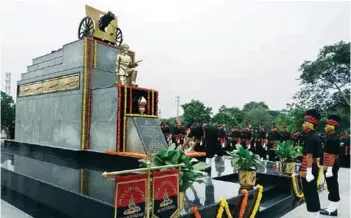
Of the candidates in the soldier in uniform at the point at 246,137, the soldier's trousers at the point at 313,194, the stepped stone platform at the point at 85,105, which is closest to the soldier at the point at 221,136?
the soldier in uniform at the point at 246,137

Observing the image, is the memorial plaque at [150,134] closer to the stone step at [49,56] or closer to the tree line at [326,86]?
the stone step at [49,56]

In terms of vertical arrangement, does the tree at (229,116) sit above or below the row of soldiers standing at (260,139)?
above

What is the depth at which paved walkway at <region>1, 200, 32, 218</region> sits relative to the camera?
13.1 feet

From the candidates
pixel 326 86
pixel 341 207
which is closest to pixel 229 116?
pixel 326 86

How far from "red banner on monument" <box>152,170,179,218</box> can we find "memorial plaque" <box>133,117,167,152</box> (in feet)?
12.1

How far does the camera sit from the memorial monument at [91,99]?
7.06 meters

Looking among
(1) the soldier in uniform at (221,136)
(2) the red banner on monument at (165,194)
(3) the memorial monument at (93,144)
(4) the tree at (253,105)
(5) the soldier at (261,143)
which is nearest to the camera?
(2) the red banner on monument at (165,194)

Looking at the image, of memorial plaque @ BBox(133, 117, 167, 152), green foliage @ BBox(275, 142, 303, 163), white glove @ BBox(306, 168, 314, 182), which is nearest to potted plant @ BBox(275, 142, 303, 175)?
green foliage @ BBox(275, 142, 303, 163)

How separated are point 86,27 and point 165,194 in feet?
25.7

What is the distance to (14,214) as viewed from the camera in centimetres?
406

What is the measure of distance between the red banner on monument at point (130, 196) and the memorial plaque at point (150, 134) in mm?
3972

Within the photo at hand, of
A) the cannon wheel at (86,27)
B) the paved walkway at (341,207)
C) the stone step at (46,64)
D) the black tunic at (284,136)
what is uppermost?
the cannon wheel at (86,27)

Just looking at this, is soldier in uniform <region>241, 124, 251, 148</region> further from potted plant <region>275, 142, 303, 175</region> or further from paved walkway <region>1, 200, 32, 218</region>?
paved walkway <region>1, 200, 32, 218</region>

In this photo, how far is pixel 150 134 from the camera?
6.93 meters
